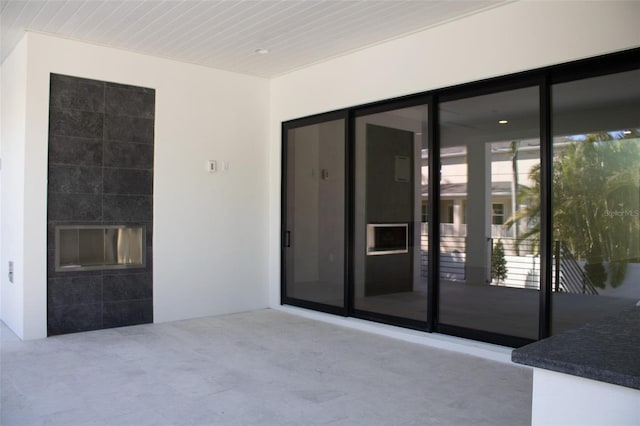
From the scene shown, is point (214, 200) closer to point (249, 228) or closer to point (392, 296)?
point (249, 228)

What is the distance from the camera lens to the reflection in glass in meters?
3.73

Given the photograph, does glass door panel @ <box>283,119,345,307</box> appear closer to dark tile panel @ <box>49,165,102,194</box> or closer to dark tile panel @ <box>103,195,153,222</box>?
dark tile panel @ <box>103,195,153,222</box>

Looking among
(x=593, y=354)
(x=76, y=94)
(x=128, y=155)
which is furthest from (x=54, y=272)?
(x=593, y=354)

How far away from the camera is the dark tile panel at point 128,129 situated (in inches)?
221

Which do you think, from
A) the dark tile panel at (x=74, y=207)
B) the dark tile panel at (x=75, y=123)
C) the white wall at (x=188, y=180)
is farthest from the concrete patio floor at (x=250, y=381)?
the dark tile panel at (x=75, y=123)

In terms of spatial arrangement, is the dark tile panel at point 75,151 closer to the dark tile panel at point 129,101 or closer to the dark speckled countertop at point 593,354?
the dark tile panel at point 129,101

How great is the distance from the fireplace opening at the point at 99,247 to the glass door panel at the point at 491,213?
3.31 metres

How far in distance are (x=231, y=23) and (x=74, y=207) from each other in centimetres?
244

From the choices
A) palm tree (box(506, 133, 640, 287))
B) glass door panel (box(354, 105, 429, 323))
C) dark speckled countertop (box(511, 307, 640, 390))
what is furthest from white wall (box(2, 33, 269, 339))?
dark speckled countertop (box(511, 307, 640, 390))

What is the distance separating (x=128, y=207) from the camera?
570cm

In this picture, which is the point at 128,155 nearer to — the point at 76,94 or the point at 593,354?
the point at 76,94

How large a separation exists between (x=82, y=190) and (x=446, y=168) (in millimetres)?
3670

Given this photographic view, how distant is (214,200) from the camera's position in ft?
20.9

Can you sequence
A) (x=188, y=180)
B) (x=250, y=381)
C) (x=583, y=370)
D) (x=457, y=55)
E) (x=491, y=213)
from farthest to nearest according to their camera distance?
(x=188, y=180), (x=457, y=55), (x=491, y=213), (x=250, y=381), (x=583, y=370)
